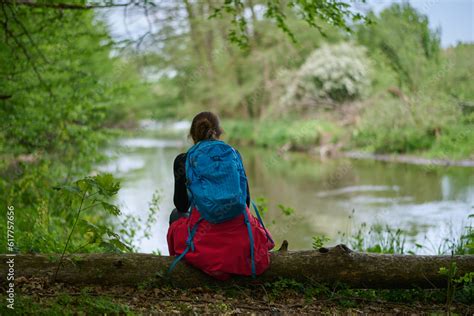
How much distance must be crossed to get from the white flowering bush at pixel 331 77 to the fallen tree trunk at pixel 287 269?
64.0 ft

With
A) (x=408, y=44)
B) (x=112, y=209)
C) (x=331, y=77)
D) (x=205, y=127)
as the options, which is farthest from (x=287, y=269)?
(x=331, y=77)

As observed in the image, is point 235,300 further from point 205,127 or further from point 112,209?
point 205,127

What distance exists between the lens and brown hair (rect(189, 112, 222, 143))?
363cm

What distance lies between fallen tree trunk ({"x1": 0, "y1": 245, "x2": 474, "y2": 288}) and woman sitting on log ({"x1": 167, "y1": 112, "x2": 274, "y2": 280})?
0.31 feet

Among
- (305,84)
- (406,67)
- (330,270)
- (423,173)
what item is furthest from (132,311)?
(305,84)

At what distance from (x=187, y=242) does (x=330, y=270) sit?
98 centimetres

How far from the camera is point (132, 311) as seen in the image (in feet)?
9.96

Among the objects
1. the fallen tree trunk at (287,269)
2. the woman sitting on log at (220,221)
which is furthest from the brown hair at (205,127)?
the fallen tree trunk at (287,269)

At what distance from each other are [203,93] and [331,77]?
8.61 m

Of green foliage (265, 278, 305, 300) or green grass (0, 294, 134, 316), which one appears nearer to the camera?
green grass (0, 294, 134, 316)

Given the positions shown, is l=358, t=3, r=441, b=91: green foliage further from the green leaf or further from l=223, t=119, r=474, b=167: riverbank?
the green leaf

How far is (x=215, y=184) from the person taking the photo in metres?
3.47

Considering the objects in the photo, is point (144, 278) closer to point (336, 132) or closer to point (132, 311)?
point (132, 311)

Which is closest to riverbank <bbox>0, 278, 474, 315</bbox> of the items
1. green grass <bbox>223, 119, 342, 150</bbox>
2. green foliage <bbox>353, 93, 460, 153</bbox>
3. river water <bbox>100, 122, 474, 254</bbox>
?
river water <bbox>100, 122, 474, 254</bbox>
